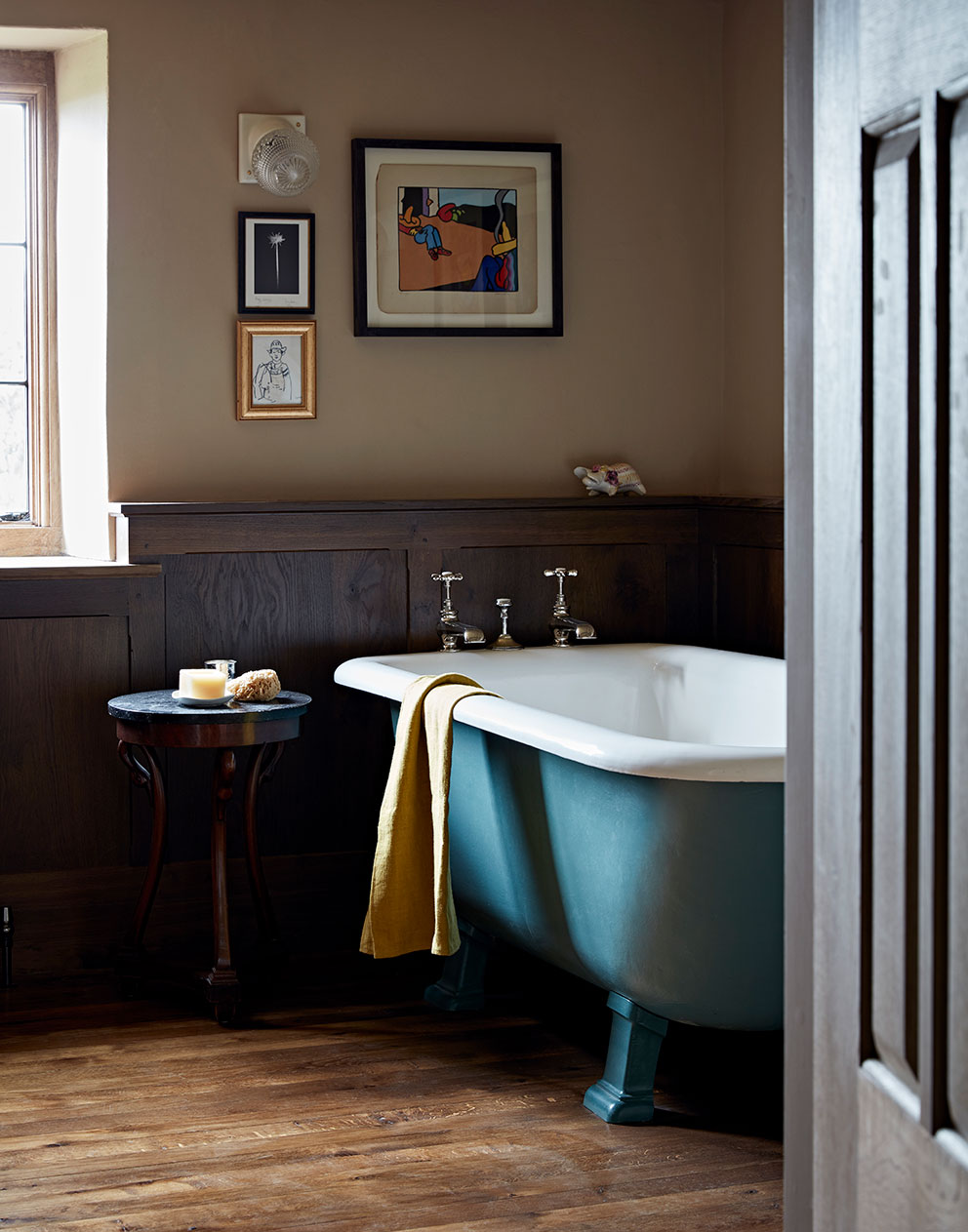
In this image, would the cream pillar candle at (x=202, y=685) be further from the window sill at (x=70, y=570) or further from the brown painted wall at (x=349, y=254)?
the brown painted wall at (x=349, y=254)

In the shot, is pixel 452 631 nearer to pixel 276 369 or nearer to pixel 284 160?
pixel 276 369

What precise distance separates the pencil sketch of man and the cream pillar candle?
2.70ft

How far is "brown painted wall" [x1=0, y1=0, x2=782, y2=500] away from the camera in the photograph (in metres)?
3.38

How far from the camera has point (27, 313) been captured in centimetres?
357

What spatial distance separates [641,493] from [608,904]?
5.17 feet

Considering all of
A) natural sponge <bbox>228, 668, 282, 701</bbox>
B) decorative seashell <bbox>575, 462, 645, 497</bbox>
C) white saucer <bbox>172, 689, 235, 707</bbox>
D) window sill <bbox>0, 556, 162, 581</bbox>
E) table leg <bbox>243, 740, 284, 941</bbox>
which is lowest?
table leg <bbox>243, 740, 284, 941</bbox>

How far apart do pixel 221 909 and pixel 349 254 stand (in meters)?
1.62

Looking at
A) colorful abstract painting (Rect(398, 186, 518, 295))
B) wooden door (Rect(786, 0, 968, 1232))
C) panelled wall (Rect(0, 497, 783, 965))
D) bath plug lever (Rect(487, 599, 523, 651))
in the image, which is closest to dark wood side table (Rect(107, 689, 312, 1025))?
panelled wall (Rect(0, 497, 783, 965))

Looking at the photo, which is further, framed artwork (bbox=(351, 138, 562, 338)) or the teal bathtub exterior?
framed artwork (bbox=(351, 138, 562, 338))

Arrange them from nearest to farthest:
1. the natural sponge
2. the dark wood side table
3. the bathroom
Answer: the dark wood side table → the natural sponge → the bathroom

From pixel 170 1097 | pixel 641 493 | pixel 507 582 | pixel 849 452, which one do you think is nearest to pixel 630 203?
pixel 641 493

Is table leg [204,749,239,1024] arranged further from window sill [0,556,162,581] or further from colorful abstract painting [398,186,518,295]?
colorful abstract painting [398,186,518,295]

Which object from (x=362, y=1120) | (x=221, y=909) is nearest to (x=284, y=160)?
(x=221, y=909)

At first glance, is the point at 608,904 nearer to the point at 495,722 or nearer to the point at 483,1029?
the point at 495,722
